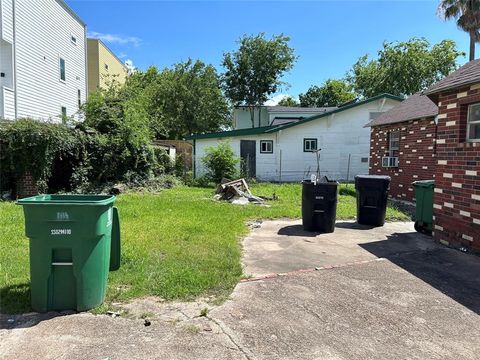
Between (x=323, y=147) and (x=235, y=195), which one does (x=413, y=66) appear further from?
(x=235, y=195)

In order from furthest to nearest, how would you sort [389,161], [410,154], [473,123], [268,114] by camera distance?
[268,114] < [389,161] < [410,154] < [473,123]

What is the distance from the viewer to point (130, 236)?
7.15 meters

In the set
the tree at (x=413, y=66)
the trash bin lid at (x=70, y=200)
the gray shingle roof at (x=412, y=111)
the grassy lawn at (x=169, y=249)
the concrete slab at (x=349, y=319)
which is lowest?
the concrete slab at (x=349, y=319)

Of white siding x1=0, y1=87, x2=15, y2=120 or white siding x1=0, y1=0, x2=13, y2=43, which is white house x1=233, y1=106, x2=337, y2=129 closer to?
white siding x1=0, y1=87, x2=15, y2=120

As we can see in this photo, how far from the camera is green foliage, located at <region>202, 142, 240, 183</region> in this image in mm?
18938

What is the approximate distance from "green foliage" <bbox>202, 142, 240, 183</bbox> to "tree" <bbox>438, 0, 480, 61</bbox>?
20274 millimetres

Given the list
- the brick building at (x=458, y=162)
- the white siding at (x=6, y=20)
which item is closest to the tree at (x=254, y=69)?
the white siding at (x=6, y=20)

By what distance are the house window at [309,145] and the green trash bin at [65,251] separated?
18926mm

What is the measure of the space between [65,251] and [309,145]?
765 inches

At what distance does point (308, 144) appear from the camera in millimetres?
22062

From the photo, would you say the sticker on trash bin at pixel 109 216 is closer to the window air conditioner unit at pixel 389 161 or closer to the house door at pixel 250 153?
the window air conditioner unit at pixel 389 161

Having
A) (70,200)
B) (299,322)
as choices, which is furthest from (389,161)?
(70,200)

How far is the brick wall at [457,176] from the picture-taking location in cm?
655

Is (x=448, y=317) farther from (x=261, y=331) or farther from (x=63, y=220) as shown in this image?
(x=63, y=220)
